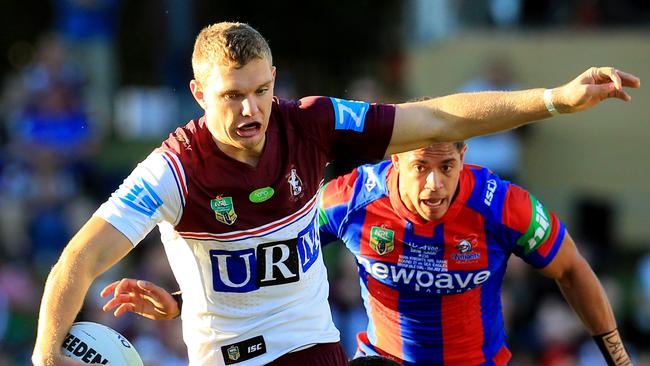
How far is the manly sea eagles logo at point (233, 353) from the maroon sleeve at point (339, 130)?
1006 mm

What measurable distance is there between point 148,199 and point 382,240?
1737mm

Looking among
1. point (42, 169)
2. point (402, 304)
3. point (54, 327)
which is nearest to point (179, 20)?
point (42, 169)

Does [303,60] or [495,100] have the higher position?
[495,100]

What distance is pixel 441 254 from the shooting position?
664 centimetres

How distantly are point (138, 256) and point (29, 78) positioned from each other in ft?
8.02

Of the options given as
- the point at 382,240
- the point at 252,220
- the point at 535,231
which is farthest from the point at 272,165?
the point at 535,231

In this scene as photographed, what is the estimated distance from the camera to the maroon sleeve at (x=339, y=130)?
5.75 m

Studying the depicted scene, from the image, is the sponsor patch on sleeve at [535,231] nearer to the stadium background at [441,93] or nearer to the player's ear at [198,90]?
the player's ear at [198,90]

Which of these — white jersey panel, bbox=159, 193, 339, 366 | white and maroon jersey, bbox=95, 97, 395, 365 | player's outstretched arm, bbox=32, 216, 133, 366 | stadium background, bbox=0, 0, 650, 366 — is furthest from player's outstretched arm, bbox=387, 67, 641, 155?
stadium background, bbox=0, 0, 650, 366

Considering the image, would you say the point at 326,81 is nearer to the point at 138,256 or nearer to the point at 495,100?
the point at 138,256

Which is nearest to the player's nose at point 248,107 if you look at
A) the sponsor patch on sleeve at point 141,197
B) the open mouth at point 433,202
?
the sponsor patch on sleeve at point 141,197

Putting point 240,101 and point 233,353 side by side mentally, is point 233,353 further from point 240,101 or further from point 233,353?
point 240,101

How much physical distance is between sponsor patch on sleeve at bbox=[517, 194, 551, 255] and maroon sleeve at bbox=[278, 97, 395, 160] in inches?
44.9

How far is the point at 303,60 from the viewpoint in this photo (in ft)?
73.7
